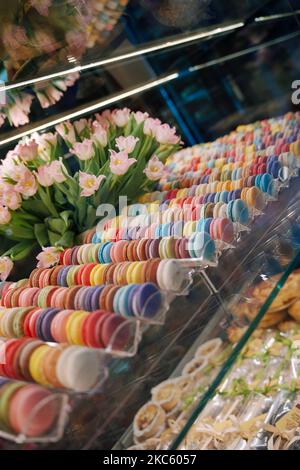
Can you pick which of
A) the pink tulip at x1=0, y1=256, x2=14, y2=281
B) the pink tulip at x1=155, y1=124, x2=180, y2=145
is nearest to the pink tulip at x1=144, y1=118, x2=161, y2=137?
the pink tulip at x1=155, y1=124, x2=180, y2=145

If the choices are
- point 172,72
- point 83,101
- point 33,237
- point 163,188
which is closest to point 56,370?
point 33,237

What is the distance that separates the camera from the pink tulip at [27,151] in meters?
1.24

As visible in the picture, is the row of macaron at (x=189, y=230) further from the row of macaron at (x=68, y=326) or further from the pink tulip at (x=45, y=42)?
the pink tulip at (x=45, y=42)

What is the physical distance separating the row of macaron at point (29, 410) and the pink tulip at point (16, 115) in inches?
36.1

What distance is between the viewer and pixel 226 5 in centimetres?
212

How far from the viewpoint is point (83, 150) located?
4.16 ft

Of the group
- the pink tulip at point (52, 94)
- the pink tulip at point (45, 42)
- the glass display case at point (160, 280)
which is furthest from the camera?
the pink tulip at point (52, 94)

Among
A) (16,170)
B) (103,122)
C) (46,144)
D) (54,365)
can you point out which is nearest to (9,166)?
(16,170)

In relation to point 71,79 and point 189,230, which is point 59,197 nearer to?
point 189,230

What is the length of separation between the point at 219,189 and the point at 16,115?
24.3 inches

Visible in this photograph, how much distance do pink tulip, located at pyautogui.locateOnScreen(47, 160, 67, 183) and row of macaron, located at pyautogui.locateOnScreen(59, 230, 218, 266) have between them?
215mm

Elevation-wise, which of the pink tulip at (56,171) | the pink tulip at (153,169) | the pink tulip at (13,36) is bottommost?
the pink tulip at (153,169)

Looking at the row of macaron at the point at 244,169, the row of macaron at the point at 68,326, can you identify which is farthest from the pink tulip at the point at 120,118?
the row of macaron at the point at 68,326
